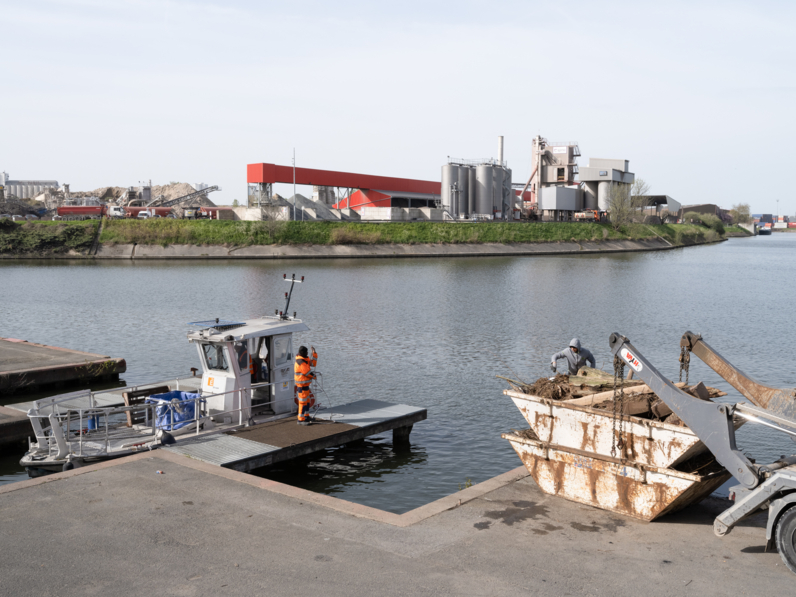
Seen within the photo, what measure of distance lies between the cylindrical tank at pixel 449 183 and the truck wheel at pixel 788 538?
329 ft

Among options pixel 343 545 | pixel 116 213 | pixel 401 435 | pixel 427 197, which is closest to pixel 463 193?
pixel 427 197

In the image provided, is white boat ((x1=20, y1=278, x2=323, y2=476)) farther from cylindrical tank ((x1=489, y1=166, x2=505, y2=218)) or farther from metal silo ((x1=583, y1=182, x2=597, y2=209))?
metal silo ((x1=583, y1=182, x2=597, y2=209))

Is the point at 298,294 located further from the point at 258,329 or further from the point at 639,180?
the point at 639,180

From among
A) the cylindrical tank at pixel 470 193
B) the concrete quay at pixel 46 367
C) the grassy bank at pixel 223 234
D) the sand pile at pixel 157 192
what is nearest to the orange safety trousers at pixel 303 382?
the concrete quay at pixel 46 367

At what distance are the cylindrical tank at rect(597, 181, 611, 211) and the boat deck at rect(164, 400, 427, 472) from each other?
107 metres

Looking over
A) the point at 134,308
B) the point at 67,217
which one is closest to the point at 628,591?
the point at 134,308

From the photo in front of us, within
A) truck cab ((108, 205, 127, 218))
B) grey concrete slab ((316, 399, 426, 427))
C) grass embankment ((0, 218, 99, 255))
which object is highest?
truck cab ((108, 205, 127, 218))

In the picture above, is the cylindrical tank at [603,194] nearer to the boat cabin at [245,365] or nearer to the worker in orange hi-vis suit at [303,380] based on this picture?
the boat cabin at [245,365]

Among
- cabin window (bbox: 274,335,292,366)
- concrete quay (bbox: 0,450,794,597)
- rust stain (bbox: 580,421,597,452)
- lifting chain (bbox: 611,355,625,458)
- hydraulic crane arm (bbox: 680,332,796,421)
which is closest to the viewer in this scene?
concrete quay (bbox: 0,450,794,597)

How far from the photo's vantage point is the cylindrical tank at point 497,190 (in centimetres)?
11156

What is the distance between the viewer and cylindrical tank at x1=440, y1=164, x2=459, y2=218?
108 metres

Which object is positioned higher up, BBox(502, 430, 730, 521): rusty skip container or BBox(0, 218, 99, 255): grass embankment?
BBox(0, 218, 99, 255): grass embankment

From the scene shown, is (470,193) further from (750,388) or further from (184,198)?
(750,388)

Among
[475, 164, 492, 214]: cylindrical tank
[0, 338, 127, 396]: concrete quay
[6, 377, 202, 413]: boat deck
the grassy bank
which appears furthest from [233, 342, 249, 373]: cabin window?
[475, 164, 492, 214]: cylindrical tank
